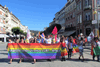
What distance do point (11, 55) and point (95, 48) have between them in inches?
227

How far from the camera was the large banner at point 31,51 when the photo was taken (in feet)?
22.5

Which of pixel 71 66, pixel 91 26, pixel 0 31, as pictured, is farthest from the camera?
pixel 0 31

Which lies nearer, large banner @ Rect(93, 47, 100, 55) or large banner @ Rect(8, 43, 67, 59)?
large banner @ Rect(8, 43, 67, 59)

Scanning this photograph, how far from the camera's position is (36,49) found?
6.93m

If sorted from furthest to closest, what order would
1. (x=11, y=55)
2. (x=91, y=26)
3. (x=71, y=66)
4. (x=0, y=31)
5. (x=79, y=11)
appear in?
(x=0, y=31), (x=79, y=11), (x=91, y=26), (x=11, y=55), (x=71, y=66)

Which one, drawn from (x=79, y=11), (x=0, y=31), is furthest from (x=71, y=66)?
(x=0, y=31)

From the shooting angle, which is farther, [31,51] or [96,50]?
[96,50]

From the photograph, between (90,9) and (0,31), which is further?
(0,31)

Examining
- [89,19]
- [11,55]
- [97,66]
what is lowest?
[97,66]

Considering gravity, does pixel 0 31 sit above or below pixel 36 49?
above

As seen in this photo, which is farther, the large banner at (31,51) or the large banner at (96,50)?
the large banner at (96,50)

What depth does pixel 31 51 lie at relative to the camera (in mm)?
6895

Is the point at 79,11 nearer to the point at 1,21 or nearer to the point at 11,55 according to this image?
the point at 11,55

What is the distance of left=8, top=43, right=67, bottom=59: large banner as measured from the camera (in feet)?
22.5
